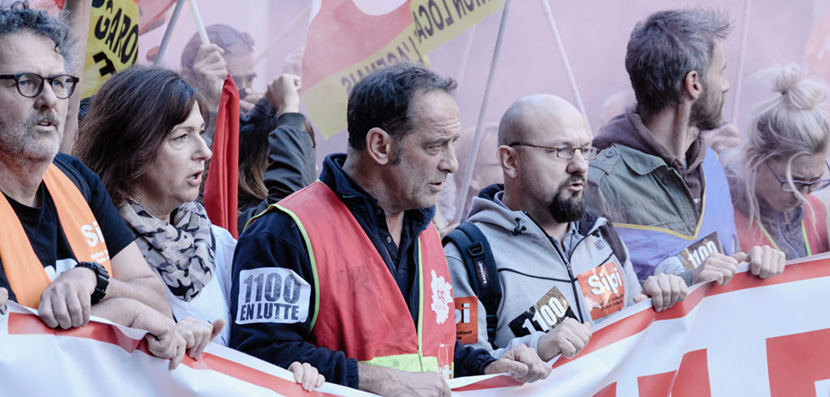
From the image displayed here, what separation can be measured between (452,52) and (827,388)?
2.70 m

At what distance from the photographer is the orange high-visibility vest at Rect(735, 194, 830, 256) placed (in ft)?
16.6

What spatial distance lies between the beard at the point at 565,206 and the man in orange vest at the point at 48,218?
4.80 feet

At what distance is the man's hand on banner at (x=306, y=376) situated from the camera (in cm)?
265

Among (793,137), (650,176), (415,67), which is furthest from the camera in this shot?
(793,137)

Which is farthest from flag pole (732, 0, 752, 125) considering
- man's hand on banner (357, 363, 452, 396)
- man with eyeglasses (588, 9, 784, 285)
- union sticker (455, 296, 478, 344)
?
man's hand on banner (357, 363, 452, 396)

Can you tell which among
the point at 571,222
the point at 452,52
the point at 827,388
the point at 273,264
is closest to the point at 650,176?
the point at 571,222

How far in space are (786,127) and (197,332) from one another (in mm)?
3759

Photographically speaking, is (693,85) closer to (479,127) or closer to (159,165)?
(479,127)

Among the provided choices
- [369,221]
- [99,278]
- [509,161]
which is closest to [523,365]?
[369,221]

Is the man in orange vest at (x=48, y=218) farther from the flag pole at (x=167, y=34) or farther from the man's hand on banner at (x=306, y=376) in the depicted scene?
the flag pole at (x=167, y=34)

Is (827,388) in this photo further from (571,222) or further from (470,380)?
(470,380)

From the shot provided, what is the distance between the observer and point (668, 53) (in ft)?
14.6

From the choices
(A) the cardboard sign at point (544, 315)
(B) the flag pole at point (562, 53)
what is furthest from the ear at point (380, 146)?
(B) the flag pole at point (562, 53)

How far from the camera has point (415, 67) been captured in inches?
129
